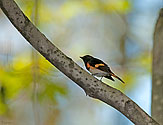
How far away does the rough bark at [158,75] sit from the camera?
1.12 metres

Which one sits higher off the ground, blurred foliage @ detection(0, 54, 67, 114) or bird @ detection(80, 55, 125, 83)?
blurred foliage @ detection(0, 54, 67, 114)

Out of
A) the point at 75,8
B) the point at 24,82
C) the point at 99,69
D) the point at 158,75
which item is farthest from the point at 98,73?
the point at 75,8

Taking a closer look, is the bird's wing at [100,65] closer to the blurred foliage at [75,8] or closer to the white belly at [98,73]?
the white belly at [98,73]

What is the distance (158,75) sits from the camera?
1.17 meters

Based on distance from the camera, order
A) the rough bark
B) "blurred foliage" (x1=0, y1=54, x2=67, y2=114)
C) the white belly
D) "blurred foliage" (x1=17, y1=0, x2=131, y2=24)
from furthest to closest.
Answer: "blurred foliage" (x1=17, y1=0, x2=131, y2=24) < "blurred foliage" (x1=0, y1=54, x2=67, y2=114) < the rough bark < the white belly

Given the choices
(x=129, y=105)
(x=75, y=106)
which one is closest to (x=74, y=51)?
(x=75, y=106)

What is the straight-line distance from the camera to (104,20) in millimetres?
2045

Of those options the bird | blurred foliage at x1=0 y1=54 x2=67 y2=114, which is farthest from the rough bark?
blurred foliage at x1=0 y1=54 x2=67 y2=114

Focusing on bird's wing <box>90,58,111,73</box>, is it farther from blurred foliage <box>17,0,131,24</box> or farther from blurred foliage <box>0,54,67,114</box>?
blurred foliage <box>17,0,131,24</box>

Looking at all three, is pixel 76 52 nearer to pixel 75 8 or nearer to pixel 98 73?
pixel 75 8

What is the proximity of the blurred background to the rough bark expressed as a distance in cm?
A: 32

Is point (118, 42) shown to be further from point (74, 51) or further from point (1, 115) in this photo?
point (1, 115)

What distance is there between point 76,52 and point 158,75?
0.68 m

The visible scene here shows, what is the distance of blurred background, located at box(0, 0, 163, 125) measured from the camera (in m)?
1.39
